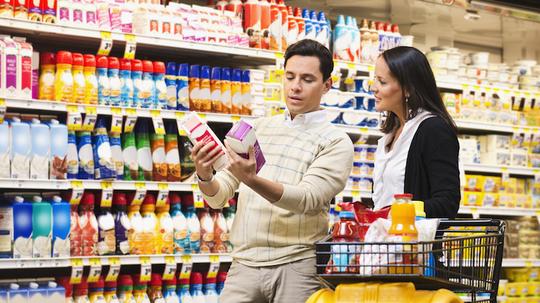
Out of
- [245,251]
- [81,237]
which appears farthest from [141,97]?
[245,251]

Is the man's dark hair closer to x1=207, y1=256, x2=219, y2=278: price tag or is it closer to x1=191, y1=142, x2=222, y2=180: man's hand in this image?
x1=191, y1=142, x2=222, y2=180: man's hand

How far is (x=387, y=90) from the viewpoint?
315 cm

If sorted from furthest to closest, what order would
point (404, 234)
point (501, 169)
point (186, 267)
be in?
1. point (501, 169)
2. point (186, 267)
3. point (404, 234)

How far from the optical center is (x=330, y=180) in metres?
3.09

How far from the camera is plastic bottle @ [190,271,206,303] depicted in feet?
17.9

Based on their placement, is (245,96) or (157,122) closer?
(157,122)

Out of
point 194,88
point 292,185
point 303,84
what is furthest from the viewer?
point 194,88

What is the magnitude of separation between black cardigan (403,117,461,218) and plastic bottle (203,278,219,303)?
104 inches

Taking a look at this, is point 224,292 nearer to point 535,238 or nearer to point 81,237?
point 81,237

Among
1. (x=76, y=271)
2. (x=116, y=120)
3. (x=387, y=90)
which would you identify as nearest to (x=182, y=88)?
(x=116, y=120)

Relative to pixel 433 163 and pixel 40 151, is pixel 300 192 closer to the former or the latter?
pixel 433 163

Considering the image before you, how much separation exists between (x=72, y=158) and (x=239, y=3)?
1.54m

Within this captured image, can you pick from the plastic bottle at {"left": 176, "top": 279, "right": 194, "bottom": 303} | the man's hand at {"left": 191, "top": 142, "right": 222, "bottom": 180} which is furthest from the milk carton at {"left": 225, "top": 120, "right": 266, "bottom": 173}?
the plastic bottle at {"left": 176, "top": 279, "right": 194, "bottom": 303}

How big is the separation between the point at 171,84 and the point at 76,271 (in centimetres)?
123
